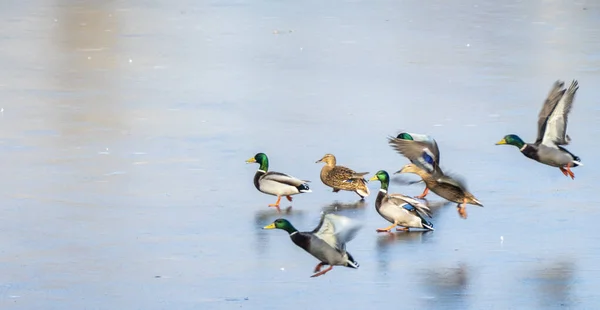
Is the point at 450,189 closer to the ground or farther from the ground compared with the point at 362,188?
farther from the ground

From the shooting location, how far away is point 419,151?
11078 mm

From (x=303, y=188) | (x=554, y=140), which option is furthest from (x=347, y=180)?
(x=554, y=140)

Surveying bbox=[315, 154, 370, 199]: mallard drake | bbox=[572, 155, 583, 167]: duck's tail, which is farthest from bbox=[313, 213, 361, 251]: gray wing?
bbox=[572, 155, 583, 167]: duck's tail

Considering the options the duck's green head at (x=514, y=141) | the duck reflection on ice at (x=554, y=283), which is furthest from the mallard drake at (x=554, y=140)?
the duck reflection on ice at (x=554, y=283)

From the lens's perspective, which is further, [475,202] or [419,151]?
[419,151]

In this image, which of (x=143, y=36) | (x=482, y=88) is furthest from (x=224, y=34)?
(x=482, y=88)

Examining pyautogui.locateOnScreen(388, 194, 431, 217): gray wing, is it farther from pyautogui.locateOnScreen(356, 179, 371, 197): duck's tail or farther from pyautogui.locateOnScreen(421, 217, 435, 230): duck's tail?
pyautogui.locateOnScreen(356, 179, 371, 197): duck's tail

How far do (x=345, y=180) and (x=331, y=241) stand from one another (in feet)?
7.45

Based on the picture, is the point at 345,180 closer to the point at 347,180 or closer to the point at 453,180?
the point at 347,180

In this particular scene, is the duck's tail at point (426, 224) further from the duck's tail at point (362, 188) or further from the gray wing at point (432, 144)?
the gray wing at point (432, 144)

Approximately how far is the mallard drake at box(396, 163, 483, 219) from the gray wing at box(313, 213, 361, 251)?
69.7 inches

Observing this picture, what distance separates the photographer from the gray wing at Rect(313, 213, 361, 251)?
848cm

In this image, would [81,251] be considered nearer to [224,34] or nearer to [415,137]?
[415,137]

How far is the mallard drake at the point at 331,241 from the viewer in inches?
332
